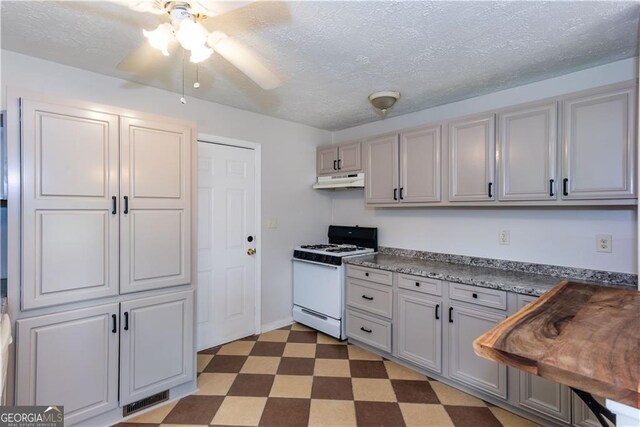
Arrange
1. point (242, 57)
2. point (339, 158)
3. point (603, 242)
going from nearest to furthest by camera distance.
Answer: point (242, 57) < point (603, 242) < point (339, 158)

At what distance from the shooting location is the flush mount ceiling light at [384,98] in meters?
2.65

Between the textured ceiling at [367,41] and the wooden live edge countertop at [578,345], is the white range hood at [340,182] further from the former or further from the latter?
the wooden live edge countertop at [578,345]

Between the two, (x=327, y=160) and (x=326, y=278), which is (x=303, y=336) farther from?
(x=327, y=160)

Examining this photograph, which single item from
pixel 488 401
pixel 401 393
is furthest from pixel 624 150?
pixel 401 393

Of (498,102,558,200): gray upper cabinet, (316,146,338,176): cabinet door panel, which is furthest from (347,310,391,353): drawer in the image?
(316,146,338,176): cabinet door panel

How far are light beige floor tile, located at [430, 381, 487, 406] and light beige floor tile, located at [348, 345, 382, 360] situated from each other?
60cm

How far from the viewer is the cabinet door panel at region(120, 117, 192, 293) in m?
1.97

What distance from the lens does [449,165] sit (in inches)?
104

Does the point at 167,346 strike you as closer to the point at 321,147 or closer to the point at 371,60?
the point at 371,60

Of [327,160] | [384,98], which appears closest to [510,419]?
[384,98]

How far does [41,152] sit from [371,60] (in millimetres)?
2013

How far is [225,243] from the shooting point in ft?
10.3

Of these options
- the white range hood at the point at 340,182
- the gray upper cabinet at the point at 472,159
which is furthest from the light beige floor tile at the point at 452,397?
the white range hood at the point at 340,182

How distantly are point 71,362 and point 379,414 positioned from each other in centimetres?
189
